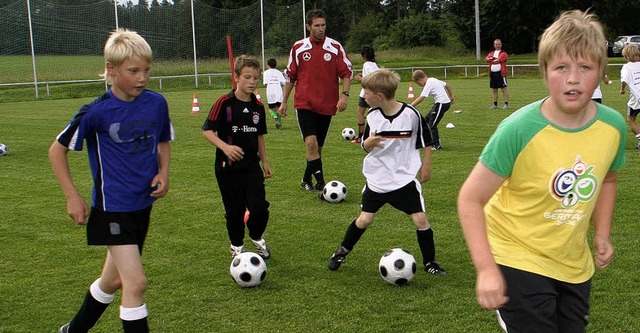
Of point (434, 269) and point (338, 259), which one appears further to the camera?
point (338, 259)

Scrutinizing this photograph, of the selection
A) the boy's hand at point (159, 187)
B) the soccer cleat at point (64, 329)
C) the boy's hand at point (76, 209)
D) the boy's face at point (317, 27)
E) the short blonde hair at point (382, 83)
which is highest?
the boy's face at point (317, 27)

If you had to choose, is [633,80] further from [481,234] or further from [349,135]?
[481,234]

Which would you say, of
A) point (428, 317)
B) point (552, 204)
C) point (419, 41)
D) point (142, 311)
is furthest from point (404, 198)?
point (419, 41)

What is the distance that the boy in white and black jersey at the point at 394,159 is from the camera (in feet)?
18.2

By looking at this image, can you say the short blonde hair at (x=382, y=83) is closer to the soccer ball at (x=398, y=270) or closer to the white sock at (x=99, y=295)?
the soccer ball at (x=398, y=270)

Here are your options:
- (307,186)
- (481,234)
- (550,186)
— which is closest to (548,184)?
(550,186)

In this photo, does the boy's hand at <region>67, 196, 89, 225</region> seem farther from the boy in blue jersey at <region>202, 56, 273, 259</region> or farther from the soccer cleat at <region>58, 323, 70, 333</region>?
the boy in blue jersey at <region>202, 56, 273, 259</region>

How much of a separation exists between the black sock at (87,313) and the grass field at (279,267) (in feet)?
1.48

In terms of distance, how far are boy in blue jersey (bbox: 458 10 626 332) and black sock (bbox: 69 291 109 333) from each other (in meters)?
2.43

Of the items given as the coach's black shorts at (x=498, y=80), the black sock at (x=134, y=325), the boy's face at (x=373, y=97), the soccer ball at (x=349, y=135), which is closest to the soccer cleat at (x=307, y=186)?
the boy's face at (x=373, y=97)

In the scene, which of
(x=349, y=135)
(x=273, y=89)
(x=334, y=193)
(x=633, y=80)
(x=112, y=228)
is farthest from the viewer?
(x=273, y=89)

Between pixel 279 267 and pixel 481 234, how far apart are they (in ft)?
11.7

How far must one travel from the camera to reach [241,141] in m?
5.96

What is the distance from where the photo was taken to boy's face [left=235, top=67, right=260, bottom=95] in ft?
19.0
